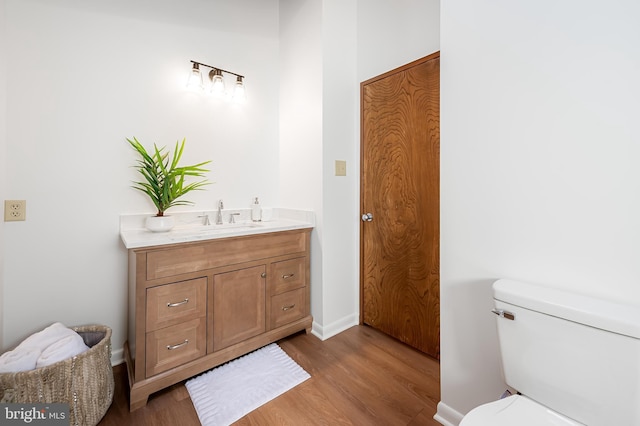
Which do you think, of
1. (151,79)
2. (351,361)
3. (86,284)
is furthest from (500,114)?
(86,284)

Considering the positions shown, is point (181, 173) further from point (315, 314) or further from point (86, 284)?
point (315, 314)

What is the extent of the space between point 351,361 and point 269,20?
270 centimetres

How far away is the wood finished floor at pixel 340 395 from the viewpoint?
1255 millimetres

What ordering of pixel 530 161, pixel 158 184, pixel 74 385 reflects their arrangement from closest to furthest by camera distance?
pixel 530 161 → pixel 74 385 → pixel 158 184

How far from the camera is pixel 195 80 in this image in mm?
1875

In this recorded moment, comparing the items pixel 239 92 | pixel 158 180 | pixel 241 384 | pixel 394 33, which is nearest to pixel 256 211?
pixel 158 180

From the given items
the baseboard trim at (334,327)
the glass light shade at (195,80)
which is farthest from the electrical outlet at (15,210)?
the baseboard trim at (334,327)

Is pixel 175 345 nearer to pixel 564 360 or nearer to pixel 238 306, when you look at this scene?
pixel 238 306

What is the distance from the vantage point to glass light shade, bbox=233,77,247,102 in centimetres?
204

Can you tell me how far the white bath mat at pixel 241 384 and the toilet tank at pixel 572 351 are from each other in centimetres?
110

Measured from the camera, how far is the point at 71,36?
1500 millimetres

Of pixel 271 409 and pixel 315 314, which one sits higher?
pixel 315 314

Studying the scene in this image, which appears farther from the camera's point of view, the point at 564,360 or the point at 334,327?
the point at 334,327

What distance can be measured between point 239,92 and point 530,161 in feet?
6.26
